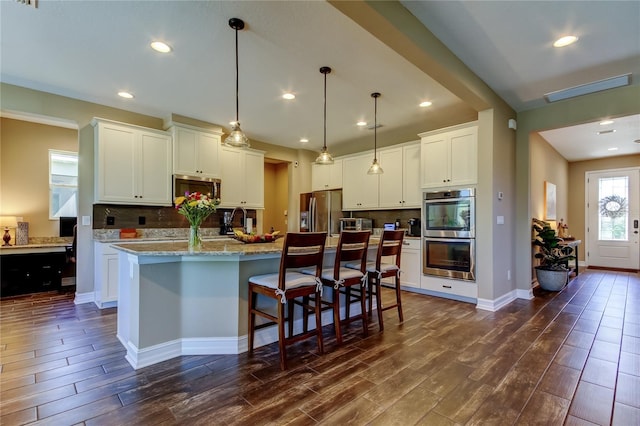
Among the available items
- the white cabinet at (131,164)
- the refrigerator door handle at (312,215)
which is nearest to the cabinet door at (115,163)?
the white cabinet at (131,164)

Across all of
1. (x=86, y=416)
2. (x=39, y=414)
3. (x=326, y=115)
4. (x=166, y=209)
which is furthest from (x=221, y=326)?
(x=326, y=115)

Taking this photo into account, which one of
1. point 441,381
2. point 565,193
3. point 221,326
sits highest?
point 565,193

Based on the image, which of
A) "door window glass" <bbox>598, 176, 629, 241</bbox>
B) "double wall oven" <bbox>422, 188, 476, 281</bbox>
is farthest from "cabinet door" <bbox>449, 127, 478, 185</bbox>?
"door window glass" <bbox>598, 176, 629, 241</bbox>

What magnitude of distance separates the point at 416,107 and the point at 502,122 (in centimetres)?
115

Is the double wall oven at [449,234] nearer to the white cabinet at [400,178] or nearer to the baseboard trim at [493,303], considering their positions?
the baseboard trim at [493,303]

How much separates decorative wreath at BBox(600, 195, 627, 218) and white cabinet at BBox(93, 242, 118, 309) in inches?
395

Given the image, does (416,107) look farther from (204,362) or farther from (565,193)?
(565,193)

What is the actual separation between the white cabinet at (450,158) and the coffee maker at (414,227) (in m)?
0.73

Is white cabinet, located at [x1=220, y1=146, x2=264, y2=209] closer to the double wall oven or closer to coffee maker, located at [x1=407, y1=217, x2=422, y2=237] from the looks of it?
coffee maker, located at [x1=407, y1=217, x2=422, y2=237]

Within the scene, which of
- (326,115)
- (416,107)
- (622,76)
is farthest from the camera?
(326,115)

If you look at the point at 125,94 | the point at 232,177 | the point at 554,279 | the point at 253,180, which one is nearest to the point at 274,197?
the point at 253,180

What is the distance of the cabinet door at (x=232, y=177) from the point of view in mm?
5301

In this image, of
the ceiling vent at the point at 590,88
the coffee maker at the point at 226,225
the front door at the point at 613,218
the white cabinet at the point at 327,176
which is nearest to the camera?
the ceiling vent at the point at 590,88

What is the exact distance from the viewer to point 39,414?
1.76 metres
